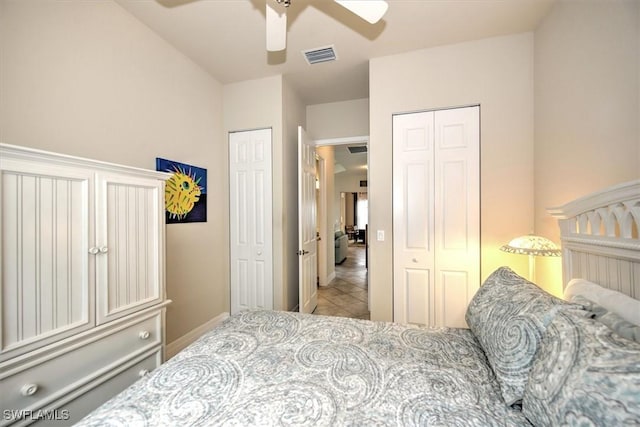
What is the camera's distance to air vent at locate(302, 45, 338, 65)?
242 cm

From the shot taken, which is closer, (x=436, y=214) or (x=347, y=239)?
(x=436, y=214)

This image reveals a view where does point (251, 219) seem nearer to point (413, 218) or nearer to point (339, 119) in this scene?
point (413, 218)

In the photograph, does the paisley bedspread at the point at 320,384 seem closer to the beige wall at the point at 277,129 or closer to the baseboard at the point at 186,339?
the baseboard at the point at 186,339

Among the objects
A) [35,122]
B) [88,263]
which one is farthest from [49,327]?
[35,122]

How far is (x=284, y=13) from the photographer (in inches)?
59.1

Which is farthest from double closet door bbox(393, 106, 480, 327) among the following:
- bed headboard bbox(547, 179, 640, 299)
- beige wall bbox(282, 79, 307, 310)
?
beige wall bbox(282, 79, 307, 310)

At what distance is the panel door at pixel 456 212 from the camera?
231 centimetres

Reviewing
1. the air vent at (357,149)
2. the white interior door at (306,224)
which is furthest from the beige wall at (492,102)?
the air vent at (357,149)

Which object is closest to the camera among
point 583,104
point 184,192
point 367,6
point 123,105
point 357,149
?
point 367,6

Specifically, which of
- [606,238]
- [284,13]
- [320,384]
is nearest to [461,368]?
[320,384]

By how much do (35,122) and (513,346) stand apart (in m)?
2.64

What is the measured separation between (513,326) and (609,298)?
420 mm

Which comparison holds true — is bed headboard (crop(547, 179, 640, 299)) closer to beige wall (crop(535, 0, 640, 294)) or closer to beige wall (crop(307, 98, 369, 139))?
beige wall (crop(535, 0, 640, 294))

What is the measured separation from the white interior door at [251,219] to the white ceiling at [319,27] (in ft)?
2.68
